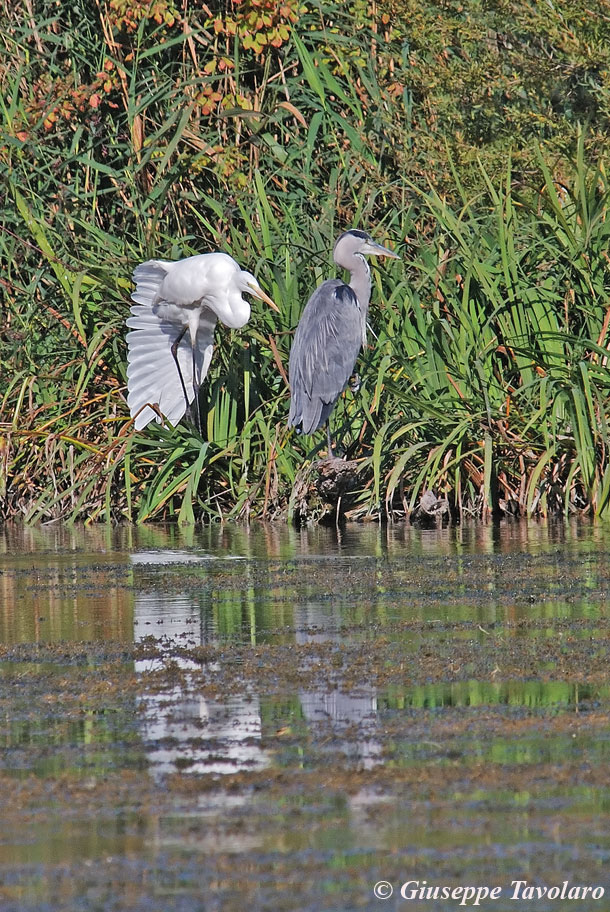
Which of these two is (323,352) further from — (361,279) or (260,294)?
(361,279)

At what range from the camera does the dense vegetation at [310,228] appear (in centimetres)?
739

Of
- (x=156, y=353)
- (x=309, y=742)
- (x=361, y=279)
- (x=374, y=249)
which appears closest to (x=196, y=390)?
(x=156, y=353)

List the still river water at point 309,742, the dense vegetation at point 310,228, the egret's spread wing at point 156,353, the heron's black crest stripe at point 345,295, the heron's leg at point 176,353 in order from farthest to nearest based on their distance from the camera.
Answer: the heron's leg at point 176,353 → the egret's spread wing at point 156,353 → the heron's black crest stripe at point 345,295 → the dense vegetation at point 310,228 → the still river water at point 309,742

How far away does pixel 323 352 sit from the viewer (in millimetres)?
7465

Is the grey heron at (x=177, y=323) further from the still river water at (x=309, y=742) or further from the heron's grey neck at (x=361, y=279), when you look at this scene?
the still river water at (x=309, y=742)

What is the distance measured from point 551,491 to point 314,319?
1.63 m

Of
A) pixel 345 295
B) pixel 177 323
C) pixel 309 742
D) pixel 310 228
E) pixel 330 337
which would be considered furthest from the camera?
pixel 310 228

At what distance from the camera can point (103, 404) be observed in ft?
28.4

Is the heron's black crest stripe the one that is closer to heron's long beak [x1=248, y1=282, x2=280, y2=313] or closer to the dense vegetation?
the dense vegetation

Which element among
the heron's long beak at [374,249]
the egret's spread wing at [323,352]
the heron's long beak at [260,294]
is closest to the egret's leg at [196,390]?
the heron's long beak at [260,294]

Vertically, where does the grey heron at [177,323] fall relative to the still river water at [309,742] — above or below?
above

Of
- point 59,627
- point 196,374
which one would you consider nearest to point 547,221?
point 196,374

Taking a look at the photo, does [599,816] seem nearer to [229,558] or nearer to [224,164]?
[229,558]

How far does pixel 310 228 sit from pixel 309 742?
6.34 meters
